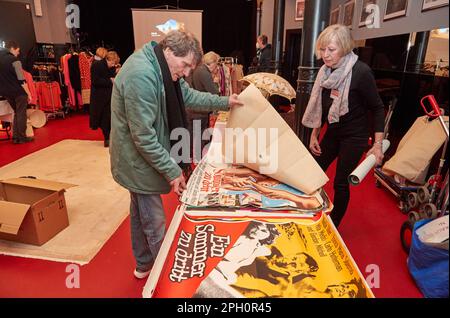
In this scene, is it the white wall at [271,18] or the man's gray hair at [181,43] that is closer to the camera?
the man's gray hair at [181,43]

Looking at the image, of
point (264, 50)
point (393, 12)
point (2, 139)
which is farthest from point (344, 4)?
point (2, 139)

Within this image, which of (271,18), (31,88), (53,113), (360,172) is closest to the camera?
(360,172)

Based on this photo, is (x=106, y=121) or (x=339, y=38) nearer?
(x=339, y=38)

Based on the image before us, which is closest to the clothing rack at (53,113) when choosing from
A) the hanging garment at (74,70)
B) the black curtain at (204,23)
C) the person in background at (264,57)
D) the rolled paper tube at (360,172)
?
the hanging garment at (74,70)

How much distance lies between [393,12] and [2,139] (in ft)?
20.0

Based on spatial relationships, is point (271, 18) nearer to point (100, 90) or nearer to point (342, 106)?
point (100, 90)

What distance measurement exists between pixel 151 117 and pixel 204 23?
359 inches

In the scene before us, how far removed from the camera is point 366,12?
468 centimetres

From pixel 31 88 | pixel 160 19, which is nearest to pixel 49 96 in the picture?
pixel 31 88

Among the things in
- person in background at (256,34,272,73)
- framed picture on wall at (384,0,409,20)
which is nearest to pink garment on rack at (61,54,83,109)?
person in background at (256,34,272,73)

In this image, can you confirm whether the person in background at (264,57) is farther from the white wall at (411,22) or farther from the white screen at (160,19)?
the white wall at (411,22)

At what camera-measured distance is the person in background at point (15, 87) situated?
4512 millimetres

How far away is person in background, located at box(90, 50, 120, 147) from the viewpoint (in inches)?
174

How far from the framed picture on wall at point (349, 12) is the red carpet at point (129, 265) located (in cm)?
372
